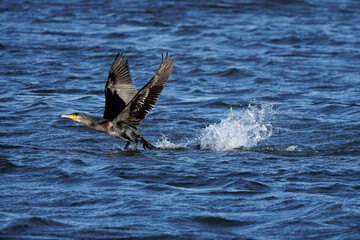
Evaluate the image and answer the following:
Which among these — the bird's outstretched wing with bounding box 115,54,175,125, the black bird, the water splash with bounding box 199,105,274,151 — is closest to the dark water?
the water splash with bounding box 199,105,274,151

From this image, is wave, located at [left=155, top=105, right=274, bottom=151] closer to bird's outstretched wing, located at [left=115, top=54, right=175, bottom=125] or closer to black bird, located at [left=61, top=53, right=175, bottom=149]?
black bird, located at [left=61, top=53, right=175, bottom=149]

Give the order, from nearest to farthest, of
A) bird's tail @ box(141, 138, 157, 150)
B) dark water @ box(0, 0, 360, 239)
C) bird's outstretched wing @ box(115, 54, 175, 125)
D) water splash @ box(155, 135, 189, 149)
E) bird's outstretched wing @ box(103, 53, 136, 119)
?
1. dark water @ box(0, 0, 360, 239)
2. bird's outstretched wing @ box(115, 54, 175, 125)
3. bird's tail @ box(141, 138, 157, 150)
4. water splash @ box(155, 135, 189, 149)
5. bird's outstretched wing @ box(103, 53, 136, 119)

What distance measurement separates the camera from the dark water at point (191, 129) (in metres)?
5.26

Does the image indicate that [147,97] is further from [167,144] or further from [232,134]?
[232,134]

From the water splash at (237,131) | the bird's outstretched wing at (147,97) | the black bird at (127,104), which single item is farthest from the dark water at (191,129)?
the bird's outstretched wing at (147,97)

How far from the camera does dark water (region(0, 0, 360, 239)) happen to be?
207 inches

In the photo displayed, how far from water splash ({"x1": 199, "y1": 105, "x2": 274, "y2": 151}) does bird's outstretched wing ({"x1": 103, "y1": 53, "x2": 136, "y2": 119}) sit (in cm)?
123

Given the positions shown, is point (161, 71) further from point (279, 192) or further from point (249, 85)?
point (249, 85)

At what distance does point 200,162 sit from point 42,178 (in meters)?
1.89

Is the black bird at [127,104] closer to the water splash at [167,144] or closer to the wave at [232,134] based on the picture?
the water splash at [167,144]

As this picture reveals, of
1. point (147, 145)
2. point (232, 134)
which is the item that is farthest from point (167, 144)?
point (232, 134)

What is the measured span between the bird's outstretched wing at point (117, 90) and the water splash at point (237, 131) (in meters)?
1.23

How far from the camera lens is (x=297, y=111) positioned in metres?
10.0

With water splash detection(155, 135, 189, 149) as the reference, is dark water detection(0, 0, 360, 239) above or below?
above
